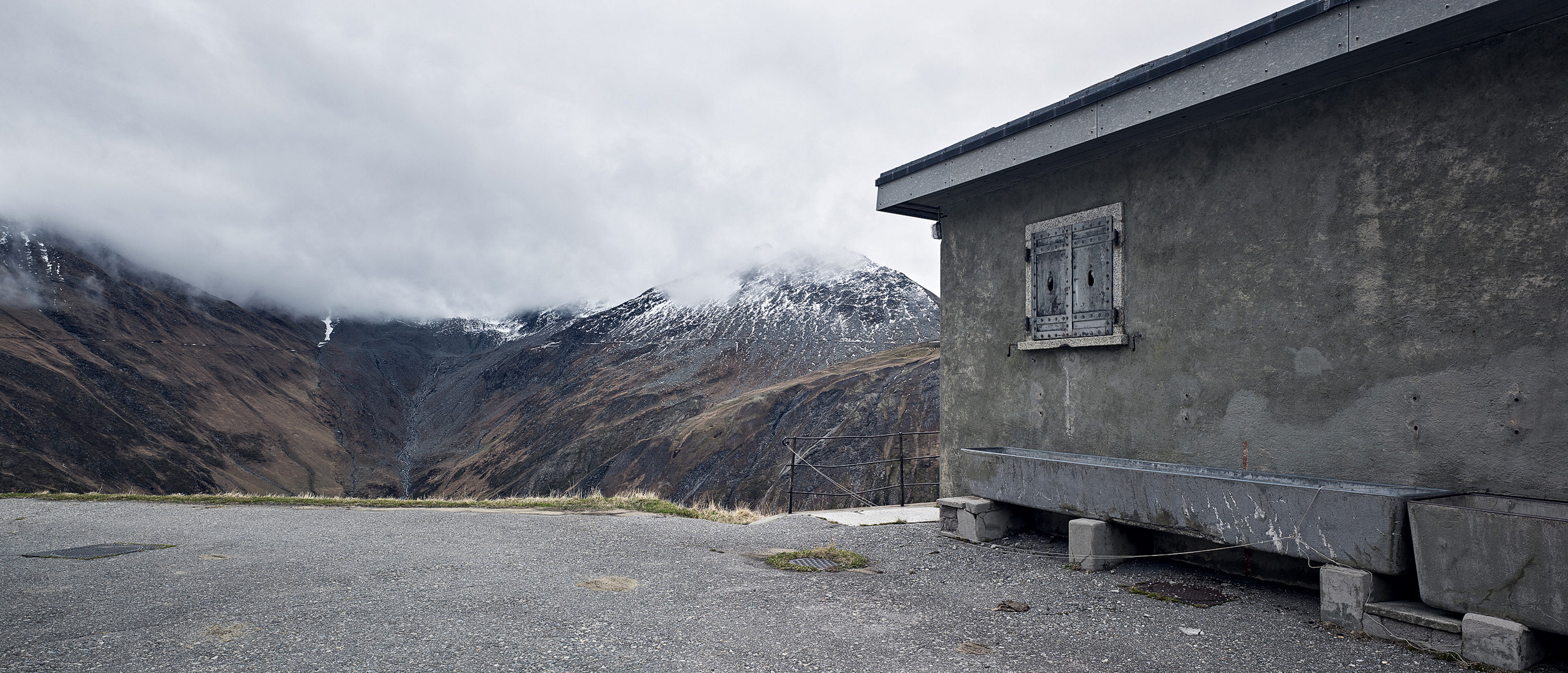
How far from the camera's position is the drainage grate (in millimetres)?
6707

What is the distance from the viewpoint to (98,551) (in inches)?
274

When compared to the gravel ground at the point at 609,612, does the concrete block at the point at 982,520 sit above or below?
above

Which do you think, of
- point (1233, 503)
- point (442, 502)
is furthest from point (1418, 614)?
point (442, 502)

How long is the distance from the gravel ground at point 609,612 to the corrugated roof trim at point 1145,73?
425 centimetres

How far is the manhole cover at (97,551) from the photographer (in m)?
6.71

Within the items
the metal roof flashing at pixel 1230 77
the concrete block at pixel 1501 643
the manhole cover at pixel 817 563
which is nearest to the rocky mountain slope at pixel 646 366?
the metal roof flashing at pixel 1230 77

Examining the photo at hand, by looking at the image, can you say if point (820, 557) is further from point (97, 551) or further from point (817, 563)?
point (97, 551)

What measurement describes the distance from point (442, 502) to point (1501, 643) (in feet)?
40.1

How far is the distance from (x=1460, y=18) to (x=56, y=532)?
13.3 metres

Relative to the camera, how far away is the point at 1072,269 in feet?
25.2

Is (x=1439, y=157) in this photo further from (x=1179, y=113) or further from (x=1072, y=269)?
(x=1072, y=269)

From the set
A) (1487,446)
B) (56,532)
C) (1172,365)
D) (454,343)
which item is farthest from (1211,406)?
(454,343)

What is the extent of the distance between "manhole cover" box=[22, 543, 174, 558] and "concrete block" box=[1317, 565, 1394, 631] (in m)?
9.69

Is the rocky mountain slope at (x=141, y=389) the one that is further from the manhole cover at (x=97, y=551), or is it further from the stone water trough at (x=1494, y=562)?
the stone water trough at (x=1494, y=562)
